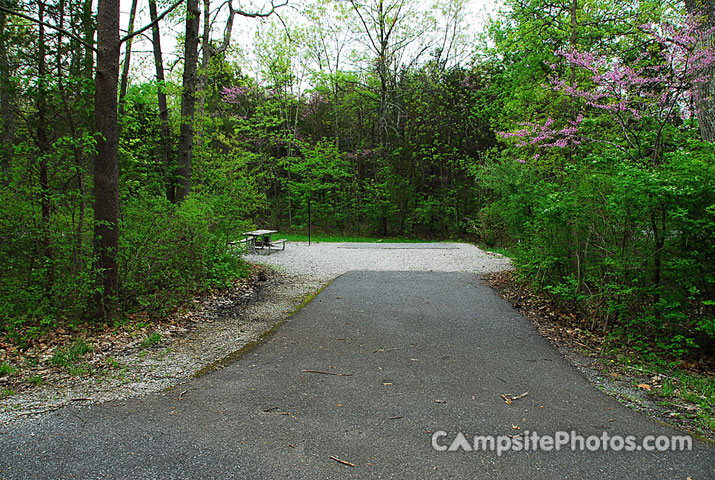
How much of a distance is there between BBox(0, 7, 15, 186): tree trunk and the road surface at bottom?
2.85 meters

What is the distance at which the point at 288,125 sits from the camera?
20.5m

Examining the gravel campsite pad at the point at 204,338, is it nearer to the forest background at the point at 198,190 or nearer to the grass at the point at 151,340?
the grass at the point at 151,340

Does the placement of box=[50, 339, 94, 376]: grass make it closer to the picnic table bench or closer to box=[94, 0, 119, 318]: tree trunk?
box=[94, 0, 119, 318]: tree trunk

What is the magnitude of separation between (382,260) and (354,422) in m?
8.20

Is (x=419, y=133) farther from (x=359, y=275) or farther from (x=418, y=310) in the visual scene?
(x=418, y=310)

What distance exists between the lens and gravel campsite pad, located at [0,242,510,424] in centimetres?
296

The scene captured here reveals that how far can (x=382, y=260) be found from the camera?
10742 millimetres

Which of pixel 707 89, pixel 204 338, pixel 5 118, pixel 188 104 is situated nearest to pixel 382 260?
pixel 188 104

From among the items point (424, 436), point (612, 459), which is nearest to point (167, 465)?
point (424, 436)

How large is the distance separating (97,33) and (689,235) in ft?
20.1

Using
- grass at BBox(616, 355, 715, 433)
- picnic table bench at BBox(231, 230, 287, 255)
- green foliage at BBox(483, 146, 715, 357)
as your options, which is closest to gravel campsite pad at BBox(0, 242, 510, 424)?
picnic table bench at BBox(231, 230, 287, 255)

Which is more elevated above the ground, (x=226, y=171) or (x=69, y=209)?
(x=226, y=171)

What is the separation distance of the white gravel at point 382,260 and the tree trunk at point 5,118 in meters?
5.06

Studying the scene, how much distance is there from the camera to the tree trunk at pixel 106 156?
4344mm
